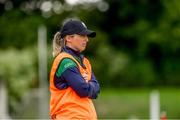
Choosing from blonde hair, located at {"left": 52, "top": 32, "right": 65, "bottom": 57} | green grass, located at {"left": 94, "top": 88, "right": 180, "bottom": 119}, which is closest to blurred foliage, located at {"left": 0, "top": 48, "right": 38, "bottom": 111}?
green grass, located at {"left": 94, "top": 88, "right": 180, "bottom": 119}

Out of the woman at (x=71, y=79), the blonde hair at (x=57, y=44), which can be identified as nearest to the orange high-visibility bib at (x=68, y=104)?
the woman at (x=71, y=79)

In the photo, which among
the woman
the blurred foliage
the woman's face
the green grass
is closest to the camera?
the woman

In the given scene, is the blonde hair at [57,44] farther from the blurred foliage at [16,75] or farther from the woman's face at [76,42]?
the blurred foliage at [16,75]

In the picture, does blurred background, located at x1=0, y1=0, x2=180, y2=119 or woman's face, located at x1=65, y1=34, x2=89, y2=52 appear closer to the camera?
woman's face, located at x1=65, y1=34, x2=89, y2=52

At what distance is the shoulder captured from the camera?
6727mm

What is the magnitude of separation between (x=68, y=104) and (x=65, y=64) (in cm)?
31

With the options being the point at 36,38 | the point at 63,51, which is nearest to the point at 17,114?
the point at 36,38

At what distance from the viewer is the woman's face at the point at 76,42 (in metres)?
6.81

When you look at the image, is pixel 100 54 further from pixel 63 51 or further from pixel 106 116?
pixel 63 51

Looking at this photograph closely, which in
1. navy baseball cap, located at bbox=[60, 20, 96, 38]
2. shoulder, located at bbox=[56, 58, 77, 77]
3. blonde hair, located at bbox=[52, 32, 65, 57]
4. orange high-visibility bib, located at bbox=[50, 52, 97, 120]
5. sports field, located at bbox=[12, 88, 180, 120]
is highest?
sports field, located at bbox=[12, 88, 180, 120]

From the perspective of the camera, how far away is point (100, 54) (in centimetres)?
3934

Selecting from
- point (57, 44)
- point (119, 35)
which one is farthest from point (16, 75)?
point (119, 35)

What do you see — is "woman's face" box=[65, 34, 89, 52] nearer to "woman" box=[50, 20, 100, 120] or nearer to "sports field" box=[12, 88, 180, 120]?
"woman" box=[50, 20, 100, 120]

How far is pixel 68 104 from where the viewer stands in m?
6.72
